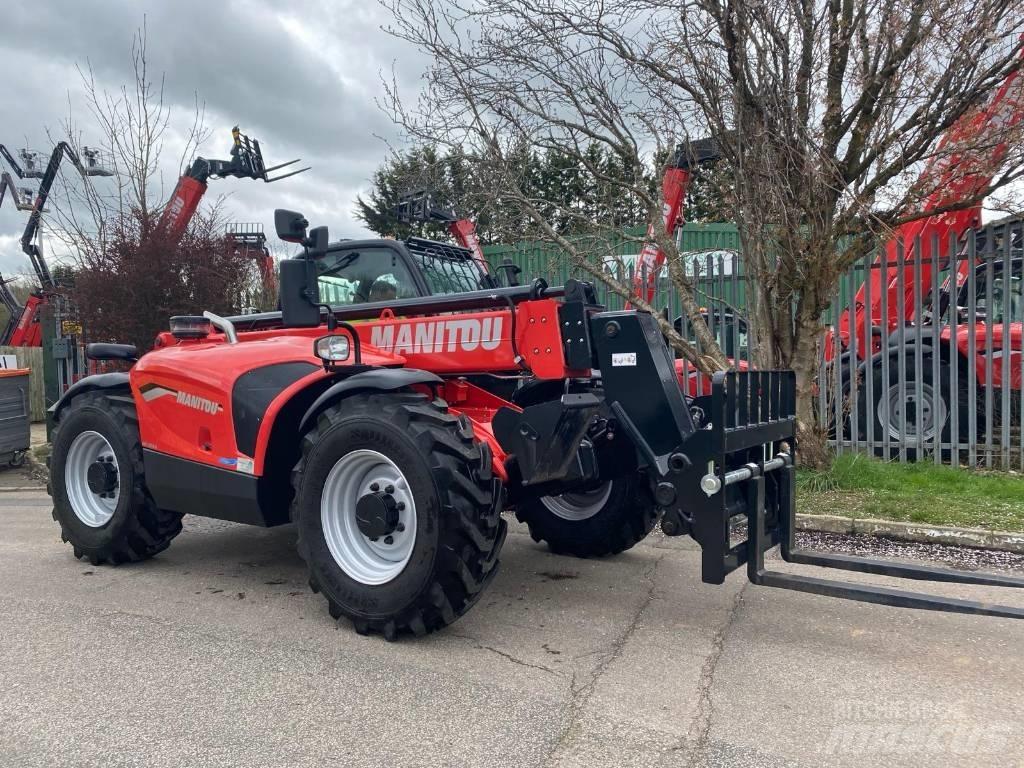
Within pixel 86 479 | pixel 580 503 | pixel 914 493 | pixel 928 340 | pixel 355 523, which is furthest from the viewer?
pixel 928 340

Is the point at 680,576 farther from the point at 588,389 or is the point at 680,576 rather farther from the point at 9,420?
the point at 9,420

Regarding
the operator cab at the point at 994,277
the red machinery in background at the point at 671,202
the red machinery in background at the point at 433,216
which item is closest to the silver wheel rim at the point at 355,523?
the red machinery in background at the point at 433,216

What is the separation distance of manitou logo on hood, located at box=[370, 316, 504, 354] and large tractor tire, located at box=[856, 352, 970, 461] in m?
5.03

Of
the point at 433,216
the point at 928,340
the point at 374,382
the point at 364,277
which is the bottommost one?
the point at 374,382

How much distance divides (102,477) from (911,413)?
7.38 meters

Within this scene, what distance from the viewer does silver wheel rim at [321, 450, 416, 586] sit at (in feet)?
13.8

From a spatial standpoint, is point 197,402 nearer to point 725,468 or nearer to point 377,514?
point 377,514

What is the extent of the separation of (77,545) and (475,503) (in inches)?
134

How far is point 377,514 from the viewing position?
13.6ft

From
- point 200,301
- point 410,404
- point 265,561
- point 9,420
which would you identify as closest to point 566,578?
point 410,404

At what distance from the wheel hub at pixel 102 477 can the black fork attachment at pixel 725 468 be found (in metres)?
3.55

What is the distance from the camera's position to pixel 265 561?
5.75m

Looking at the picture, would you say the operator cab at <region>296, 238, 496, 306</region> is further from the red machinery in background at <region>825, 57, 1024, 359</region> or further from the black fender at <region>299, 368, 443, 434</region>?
the red machinery in background at <region>825, 57, 1024, 359</region>

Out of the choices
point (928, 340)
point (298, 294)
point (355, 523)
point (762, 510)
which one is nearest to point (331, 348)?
point (298, 294)
